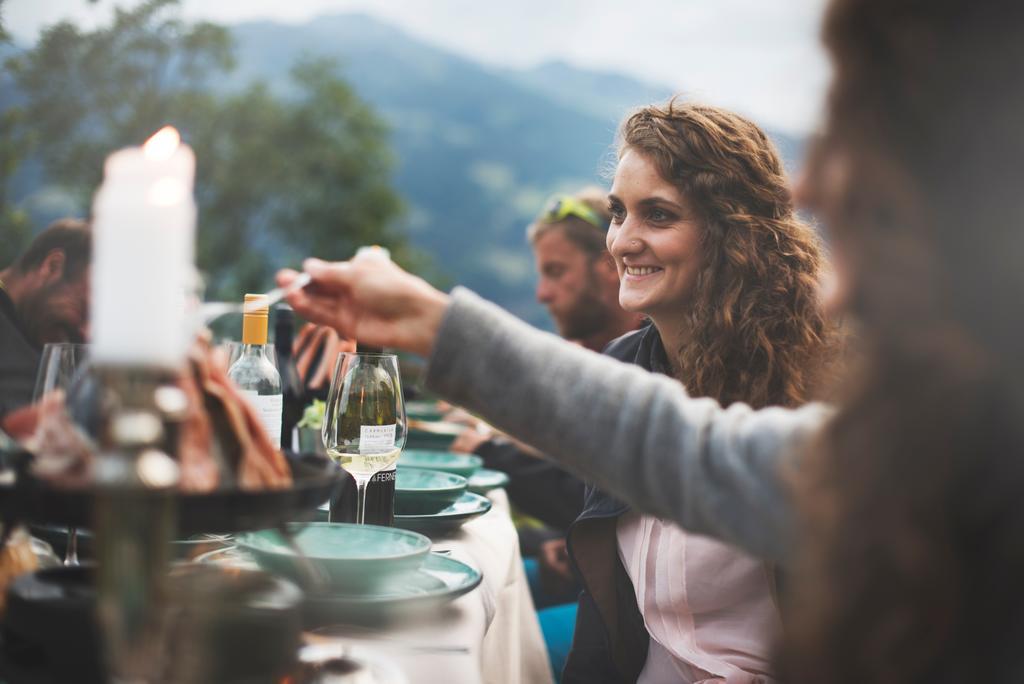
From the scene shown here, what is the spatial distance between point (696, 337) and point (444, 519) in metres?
0.84

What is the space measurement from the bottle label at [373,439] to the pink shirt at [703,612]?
2.23ft

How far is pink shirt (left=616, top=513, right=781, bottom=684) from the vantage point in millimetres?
1710

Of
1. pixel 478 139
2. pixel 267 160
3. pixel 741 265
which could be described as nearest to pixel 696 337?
pixel 741 265

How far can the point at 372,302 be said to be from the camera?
3.57 ft

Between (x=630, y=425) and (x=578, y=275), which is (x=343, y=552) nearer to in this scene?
(x=630, y=425)

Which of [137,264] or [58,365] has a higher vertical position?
[137,264]

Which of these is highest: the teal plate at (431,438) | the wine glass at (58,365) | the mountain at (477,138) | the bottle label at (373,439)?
the mountain at (477,138)

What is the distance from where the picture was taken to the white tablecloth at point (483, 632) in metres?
1.09

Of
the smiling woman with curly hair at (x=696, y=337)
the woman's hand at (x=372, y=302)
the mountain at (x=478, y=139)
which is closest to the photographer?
the woman's hand at (x=372, y=302)

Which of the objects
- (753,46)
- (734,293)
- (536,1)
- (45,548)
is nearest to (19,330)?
(45,548)

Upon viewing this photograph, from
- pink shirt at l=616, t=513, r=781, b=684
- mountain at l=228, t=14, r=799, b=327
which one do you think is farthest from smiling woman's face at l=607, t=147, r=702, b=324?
mountain at l=228, t=14, r=799, b=327

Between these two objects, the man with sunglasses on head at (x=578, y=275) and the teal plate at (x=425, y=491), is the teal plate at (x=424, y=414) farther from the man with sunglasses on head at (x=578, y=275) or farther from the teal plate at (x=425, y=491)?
the teal plate at (x=425, y=491)

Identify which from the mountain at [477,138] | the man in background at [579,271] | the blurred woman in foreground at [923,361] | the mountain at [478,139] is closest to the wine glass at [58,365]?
the blurred woman in foreground at [923,361]

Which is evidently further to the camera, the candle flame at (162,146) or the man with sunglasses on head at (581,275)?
the man with sunglasses on head at (581,275)
